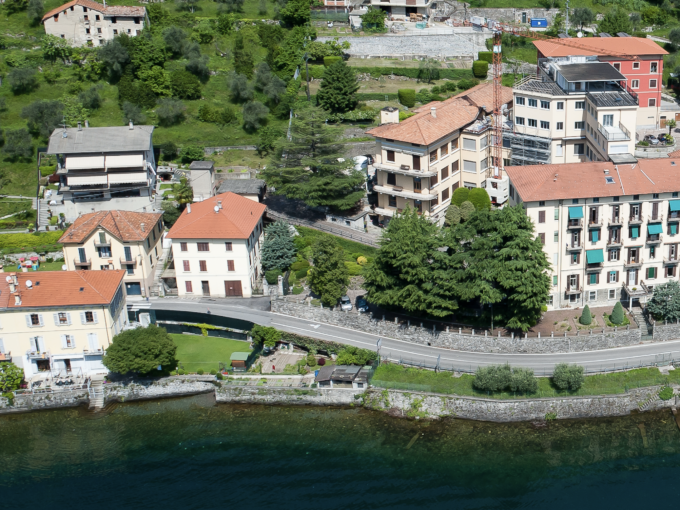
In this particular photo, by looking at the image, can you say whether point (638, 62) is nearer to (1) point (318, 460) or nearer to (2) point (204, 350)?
(2) point (204, 350)

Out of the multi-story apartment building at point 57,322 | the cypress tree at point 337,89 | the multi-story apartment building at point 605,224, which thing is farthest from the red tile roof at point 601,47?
the multi-story apartment building at point 57,322

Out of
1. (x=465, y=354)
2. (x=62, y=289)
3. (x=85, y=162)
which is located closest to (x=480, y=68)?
(x=85, y=162)

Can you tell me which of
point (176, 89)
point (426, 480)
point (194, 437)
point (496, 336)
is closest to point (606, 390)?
point (496, 336)

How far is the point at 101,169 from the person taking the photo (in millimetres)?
109688

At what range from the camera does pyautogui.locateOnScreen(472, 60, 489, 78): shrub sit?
132375mm

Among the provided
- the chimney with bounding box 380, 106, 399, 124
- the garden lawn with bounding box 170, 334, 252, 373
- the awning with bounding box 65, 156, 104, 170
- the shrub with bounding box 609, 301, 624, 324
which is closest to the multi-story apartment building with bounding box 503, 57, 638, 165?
the chimney with bounding box 380, 106, 399, 124

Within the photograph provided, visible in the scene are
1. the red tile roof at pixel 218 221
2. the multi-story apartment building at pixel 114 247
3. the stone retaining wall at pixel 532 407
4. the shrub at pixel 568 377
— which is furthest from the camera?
the multi-story apartment building at pixel 114 247

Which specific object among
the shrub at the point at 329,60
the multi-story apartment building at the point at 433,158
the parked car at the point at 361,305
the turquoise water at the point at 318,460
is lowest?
the turquoise water at the point at 318,460

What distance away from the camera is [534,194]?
3455 inches

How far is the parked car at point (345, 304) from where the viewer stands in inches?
3615

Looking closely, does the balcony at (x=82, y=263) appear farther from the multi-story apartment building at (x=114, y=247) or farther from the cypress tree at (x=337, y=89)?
the cypress tree at (x=337, y=89)

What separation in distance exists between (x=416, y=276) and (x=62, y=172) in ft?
156

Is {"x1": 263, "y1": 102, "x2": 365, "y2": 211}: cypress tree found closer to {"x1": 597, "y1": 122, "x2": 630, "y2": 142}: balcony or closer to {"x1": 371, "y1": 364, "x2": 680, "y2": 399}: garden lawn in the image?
{"x1": 597, "y1": 122, "x2": 630, "y2": 142}: balcony

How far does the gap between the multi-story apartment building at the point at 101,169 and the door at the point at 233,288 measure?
66.1ft
